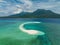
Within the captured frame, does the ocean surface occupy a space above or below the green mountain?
below

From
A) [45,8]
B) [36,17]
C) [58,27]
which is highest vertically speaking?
[45,8]

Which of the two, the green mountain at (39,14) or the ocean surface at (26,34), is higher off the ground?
the green mountain at (39,14)

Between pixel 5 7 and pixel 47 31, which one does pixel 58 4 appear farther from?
pixel 5 7

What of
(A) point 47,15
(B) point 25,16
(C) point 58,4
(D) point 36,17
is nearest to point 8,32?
(B) point 25,16

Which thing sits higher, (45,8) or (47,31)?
(45,8)

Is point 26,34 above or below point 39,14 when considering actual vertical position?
below

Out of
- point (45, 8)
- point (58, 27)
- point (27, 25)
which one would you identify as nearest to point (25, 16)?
point (27, 25)
